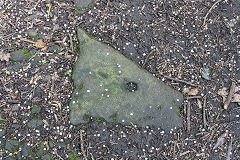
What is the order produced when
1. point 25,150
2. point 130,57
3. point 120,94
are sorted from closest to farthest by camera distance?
point 25,150
point 120,94
point 130,57

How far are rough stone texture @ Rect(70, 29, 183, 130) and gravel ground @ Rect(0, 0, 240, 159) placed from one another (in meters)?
0.16

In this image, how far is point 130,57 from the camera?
3885 millimetres

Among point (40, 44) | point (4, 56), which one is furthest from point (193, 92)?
point (4, 56)

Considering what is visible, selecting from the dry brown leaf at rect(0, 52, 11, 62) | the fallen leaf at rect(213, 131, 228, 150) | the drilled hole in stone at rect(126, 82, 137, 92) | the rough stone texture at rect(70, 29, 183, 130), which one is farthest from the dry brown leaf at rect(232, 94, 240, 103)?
the dry brown leaf at rect(0, 52, 11, 62)

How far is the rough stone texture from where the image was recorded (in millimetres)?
3607

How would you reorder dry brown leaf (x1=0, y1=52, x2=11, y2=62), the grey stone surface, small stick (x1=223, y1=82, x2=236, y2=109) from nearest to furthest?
the grey stone surface < small stick (x1=223, y1=82, x2=236, y2=109) < dry brown leaf (x1=0, y1=52, x2=11, y2=62)

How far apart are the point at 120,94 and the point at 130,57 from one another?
2.58ft

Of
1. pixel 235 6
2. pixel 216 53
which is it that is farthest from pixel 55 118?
pixel 235 6

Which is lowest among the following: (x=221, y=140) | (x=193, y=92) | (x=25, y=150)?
(x=25, y=150)

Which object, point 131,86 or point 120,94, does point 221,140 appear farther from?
point 120,94

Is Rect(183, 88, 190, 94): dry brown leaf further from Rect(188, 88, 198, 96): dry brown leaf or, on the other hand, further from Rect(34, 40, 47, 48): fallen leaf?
Rect(34, 40, 47, 48): fallen leaf

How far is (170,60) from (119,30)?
47.5 inches

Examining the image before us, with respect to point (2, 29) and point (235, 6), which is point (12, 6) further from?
point (235, 6)

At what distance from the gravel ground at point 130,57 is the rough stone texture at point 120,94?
16 cm
